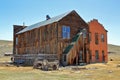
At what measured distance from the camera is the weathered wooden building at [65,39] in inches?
1457

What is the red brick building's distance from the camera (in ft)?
142

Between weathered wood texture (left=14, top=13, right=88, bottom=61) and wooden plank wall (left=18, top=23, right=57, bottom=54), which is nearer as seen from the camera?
weathered wood texture (left=14, top=13, right=88, bottom=61)

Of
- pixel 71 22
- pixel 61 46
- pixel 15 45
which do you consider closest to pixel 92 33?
pixel 71 22

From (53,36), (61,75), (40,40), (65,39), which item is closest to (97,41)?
(65,39)

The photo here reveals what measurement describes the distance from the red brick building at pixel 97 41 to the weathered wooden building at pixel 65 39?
4.82 ft

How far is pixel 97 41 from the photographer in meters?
44.9

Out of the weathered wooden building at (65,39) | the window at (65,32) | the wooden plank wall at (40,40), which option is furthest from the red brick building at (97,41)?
the wooden plank wall at (40,40)

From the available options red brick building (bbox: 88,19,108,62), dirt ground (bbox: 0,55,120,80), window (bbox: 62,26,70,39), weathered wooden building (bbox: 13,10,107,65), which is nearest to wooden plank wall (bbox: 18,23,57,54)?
weathered wooden building (bbox: 13,10,107,65)

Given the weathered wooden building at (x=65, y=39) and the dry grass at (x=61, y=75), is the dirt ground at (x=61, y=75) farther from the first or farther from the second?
the weathered wooden building at (x=65, y=39)

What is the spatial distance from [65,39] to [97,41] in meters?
9.47

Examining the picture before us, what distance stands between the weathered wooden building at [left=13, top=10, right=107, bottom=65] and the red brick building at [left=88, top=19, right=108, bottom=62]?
1.47m

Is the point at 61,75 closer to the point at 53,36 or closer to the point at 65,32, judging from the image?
the point at 53,36

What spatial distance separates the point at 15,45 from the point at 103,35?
23227 millimetres

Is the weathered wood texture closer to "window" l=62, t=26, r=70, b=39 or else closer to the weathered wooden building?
the weathered wooden building
